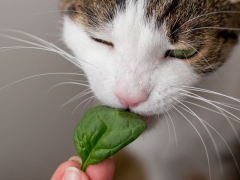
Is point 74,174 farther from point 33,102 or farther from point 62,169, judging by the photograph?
point 33,102

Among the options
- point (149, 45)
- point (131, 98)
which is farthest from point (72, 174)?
point (149, 45)

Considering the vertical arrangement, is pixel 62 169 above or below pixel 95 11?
below

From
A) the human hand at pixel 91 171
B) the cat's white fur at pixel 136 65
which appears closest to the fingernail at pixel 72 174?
the human hand at pixel 91 171

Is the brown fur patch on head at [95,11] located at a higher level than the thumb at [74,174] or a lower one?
higher

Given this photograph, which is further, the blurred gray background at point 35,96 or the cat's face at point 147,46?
the blurred gray background at point 35,96

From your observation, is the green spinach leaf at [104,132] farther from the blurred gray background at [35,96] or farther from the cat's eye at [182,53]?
the blurred gray background at [35,96]

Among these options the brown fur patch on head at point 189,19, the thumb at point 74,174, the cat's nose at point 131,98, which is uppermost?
the brown fur patch on head at point 189,19
